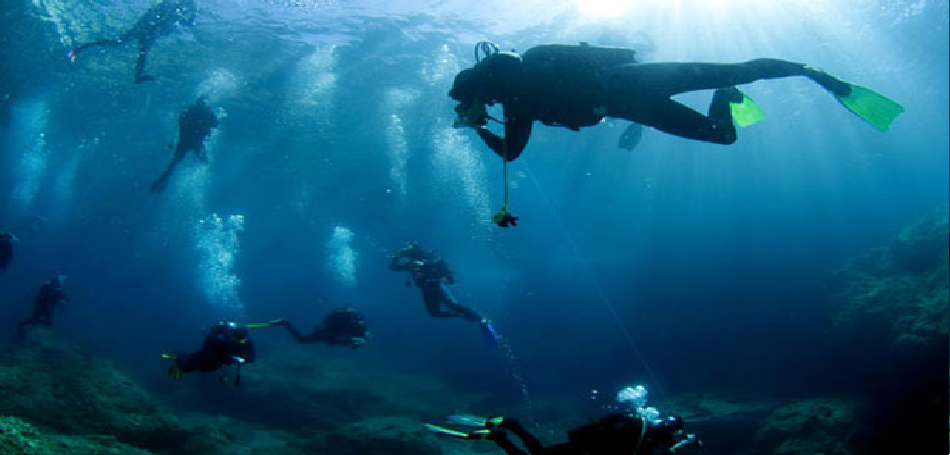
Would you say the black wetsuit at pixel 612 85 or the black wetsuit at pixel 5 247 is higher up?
the black wetsuit at pixel 612 85

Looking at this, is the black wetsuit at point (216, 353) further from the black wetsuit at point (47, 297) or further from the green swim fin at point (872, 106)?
the black wetsuit at point (47, 297)

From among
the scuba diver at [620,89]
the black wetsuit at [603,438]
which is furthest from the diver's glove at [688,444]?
the scuba diver at [620,89]

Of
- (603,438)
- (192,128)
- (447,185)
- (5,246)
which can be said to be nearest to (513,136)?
(603,438)

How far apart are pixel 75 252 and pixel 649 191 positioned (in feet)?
203

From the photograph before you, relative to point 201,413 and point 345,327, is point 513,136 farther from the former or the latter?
point 201,413

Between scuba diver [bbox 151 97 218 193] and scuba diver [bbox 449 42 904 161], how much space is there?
10.1 metres

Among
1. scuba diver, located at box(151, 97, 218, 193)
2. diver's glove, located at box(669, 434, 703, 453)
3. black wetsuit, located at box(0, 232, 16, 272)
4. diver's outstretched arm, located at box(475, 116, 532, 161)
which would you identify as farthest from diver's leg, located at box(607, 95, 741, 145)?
black wetsuit, located at box(0, 232, 16, 272)

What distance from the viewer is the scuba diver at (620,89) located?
136 inches

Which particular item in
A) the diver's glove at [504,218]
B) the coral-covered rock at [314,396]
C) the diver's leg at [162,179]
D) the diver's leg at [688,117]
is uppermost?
the diver's leg at [688,117]

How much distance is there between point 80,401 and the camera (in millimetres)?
9062

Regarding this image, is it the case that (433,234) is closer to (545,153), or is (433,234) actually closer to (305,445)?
(545,153)

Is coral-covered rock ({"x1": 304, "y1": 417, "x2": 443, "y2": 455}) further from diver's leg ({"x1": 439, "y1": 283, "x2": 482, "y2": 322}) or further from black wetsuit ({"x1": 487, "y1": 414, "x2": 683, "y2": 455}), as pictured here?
black wetsuit ({"x1": 487, "y1": 414, "x2": 683, "y2": 455})

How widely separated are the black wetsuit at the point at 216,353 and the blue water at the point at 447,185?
43.8 feet

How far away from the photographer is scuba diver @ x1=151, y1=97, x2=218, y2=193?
37.7 feet
